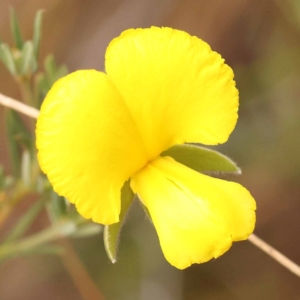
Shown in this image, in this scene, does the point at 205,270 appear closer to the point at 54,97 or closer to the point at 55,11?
the point at 55,11

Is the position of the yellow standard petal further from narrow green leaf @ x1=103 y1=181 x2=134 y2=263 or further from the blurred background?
the blurred background

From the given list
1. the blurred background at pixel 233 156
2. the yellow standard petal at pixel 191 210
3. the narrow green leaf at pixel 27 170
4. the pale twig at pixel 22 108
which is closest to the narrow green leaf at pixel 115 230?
the yellow standard petal at pixel 191 210

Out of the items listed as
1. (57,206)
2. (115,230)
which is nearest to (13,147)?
(57,206)

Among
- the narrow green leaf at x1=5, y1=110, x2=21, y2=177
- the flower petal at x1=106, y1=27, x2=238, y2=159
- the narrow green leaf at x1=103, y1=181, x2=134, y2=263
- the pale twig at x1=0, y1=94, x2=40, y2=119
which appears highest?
the flower petal at x1=106, y1=27, x2=238, y2=159

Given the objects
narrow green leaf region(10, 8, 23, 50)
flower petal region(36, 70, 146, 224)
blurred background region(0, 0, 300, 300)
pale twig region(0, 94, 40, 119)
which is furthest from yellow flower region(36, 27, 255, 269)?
blurred background region(0, 0, 300, 300)

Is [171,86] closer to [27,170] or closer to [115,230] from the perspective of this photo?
[115,230]

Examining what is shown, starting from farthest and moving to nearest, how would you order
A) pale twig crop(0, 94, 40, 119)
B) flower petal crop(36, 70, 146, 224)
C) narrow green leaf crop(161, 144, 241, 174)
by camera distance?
pale twig crop(0, 94, 40, 119)
narrow green leaf crop(161, 144, 241, 174)
flower petal crop(36, 70, 146, 224)

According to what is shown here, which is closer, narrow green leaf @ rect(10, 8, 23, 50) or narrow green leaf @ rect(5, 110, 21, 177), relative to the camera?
narrow green leaf @ rect(10, 8, 23, 50)

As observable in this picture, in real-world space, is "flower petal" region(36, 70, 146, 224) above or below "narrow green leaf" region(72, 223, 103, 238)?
above
